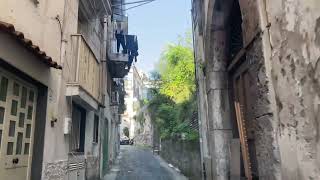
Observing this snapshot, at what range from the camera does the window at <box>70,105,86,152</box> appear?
940 centimetres

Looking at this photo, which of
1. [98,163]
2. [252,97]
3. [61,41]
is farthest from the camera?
[98,163]

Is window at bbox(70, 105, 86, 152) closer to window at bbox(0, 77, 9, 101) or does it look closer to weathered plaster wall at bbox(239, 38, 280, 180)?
window at bbox(0, 77, 9, 101)

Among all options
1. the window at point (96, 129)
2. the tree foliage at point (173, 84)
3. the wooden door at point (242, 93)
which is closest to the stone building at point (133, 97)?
the tree foliage at point (173, 84)

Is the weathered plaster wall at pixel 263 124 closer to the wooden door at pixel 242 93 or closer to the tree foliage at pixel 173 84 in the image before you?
the wooden door at pixel 242 93

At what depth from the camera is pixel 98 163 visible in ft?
39.6

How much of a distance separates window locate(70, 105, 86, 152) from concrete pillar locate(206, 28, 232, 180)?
13.0 ft

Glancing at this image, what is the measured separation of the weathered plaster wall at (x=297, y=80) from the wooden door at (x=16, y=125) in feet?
13.2

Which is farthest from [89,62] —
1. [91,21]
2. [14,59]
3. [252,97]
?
[252,97]

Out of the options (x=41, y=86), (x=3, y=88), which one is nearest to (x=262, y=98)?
(x=3, y=88)

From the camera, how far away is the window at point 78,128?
9.40 metres

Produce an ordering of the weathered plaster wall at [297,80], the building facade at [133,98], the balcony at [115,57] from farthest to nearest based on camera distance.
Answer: the building facade at [133,98] → the balcony at [115,57] → the weathered plaster wall at [297,80]

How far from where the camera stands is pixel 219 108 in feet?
25.8

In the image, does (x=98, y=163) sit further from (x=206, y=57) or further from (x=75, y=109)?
(x=206, y=57)

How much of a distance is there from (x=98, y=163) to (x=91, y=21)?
204 inches
